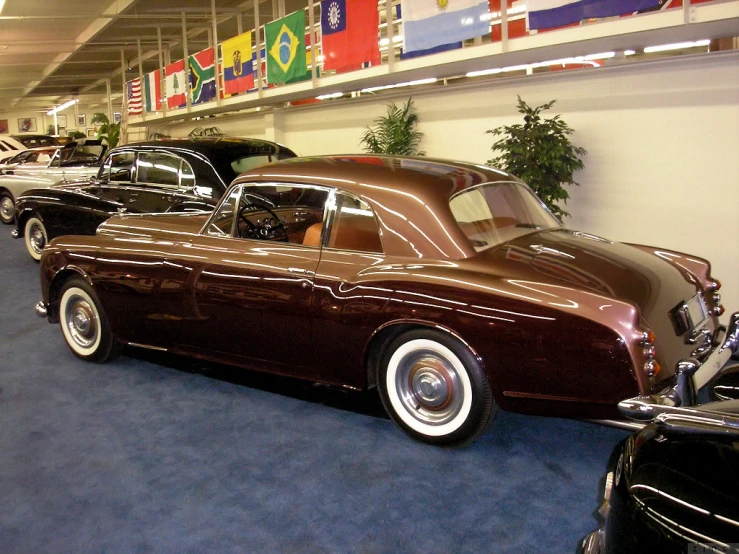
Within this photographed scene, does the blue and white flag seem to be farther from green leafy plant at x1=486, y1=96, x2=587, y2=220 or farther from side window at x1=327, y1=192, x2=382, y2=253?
side window at x1=327, y1=192, x2=382, y2=253

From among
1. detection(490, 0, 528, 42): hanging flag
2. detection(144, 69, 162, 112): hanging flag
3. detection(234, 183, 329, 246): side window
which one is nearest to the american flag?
detection(144, 69, 162, 112): hanging flag

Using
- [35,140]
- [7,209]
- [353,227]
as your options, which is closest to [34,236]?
[7,209]

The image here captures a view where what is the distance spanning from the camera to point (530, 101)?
26.2 feet

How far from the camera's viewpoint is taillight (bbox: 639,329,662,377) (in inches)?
118

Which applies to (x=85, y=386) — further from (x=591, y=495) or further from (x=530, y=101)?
(x=530, y=101)

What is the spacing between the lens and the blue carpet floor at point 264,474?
295 centimetres

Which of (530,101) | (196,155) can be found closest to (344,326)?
(196,155)

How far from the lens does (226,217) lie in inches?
180

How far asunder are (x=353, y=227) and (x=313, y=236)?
0.39 metres

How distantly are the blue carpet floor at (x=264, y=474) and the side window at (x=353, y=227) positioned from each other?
1044 mm

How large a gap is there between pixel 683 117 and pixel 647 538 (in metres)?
5.89

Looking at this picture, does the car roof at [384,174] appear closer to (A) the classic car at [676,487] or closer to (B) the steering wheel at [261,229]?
(B) the steering wheel at [261,229]

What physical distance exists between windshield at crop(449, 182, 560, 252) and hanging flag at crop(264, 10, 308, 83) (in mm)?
6995

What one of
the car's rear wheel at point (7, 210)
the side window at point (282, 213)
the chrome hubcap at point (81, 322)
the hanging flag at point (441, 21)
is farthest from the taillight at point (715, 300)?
the car's rear wheel at point (7, 210)
